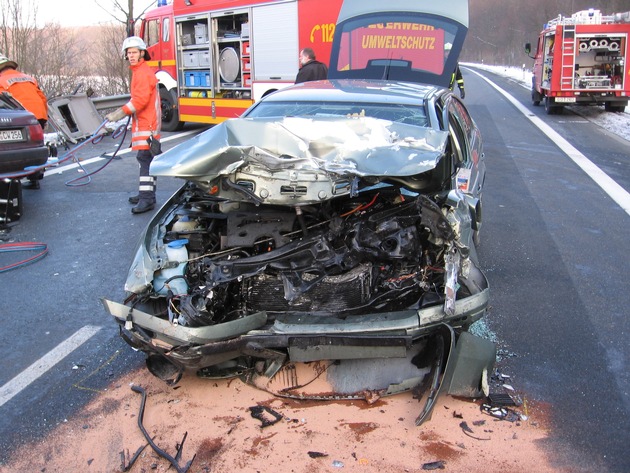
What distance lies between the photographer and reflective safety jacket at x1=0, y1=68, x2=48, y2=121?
8.59m

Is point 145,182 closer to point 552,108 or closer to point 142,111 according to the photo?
point 142,111

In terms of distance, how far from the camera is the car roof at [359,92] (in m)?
4.77

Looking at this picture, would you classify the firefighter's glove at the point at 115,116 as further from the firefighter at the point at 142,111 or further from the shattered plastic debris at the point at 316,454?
the shattered plastic debris at the point at 316,454

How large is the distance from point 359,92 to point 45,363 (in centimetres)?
317

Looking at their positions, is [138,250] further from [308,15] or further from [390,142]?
[308,15]

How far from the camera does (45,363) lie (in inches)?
156

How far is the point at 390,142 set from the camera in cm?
366

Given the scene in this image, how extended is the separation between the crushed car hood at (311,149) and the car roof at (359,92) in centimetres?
99

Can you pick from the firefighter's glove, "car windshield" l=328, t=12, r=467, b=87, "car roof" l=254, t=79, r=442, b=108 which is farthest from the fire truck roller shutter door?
"car roof" l=254, t=79, r=442, b=108

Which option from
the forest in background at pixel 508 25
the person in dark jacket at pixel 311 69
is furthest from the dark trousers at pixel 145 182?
the forest in background at pixel 508 25

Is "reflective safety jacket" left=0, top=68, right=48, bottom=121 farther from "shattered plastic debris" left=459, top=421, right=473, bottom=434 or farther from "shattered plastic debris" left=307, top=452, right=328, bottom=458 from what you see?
"shattered plastic debris" left=459, top=421, right=473, bottom=434

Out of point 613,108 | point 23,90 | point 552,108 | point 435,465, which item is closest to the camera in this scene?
point 435,465

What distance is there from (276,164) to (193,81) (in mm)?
11139

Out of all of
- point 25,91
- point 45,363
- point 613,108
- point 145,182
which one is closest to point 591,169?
point 145,182
